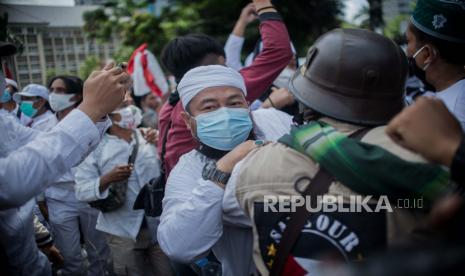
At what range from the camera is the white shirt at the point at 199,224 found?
175 centimetres

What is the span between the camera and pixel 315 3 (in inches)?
947

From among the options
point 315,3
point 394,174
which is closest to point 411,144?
point 394,174

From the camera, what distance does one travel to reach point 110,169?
4.08 metres

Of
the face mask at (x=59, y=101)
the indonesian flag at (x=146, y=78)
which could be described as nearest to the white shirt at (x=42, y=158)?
the face mask at (x=59, y=101)

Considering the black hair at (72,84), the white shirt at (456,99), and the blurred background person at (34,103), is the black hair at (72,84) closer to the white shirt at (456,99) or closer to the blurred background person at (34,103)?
the blurred background person at (34,103)

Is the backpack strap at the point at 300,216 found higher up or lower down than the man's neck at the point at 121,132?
higher up

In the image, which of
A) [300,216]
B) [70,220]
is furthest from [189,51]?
[70,220]

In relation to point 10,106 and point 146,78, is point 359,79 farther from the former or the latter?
point 10,106

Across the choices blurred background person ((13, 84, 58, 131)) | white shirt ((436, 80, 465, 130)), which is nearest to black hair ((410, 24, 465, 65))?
white shirt ((436, 80, 465, 130))

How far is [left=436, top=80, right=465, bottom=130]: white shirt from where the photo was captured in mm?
2342

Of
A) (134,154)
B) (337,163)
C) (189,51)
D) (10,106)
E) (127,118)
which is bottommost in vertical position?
(10,106)

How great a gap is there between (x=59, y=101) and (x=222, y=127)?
3.21 meters

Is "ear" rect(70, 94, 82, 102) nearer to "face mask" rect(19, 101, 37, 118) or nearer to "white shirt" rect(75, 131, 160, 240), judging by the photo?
"white shirt" rect(75, 131, 160, 240)

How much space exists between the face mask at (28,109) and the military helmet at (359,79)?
600 cm
